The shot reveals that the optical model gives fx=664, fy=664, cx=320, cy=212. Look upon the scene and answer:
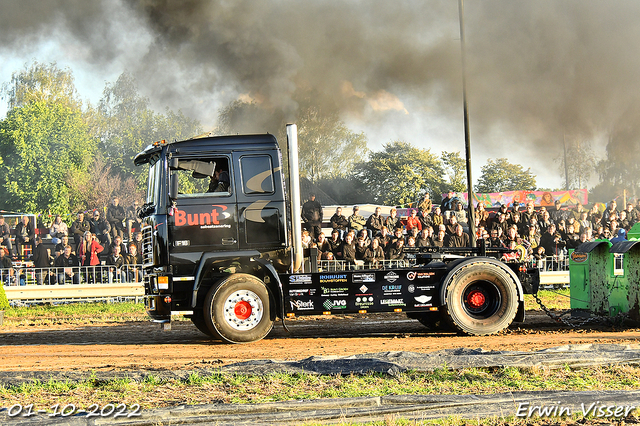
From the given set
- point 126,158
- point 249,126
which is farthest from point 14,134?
point 249,126

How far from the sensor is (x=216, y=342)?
1020 centimetres

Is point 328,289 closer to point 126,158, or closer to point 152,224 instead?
point 152,224

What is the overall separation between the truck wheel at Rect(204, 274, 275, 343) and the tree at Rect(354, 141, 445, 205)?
5282 centimetres

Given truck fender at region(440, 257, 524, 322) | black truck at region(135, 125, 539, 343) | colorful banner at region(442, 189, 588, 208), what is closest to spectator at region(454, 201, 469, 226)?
truck fender at region(440, 257, 524, 322)

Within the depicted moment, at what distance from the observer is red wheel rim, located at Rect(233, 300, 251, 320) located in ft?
32.3

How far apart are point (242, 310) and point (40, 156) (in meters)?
49.4

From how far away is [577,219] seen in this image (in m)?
21.5

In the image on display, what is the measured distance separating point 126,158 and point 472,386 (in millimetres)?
57780

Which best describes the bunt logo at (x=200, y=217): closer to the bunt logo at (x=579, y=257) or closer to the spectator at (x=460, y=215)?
the bunt logo at (x=579, y=257)

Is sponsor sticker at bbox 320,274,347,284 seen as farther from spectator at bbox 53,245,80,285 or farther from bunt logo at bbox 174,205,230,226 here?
spectator at bbox 53,245,80,285

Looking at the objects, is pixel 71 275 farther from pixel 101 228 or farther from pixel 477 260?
pixel 477 260

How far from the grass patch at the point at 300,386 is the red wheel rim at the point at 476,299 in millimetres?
3919

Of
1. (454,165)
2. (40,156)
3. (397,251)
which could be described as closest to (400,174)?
(454,165)

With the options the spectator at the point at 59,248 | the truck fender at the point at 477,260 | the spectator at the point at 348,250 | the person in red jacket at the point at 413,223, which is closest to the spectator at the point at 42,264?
the spectator at the point at 59,248
